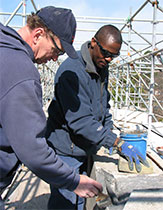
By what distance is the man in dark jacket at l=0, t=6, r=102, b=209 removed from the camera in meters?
0.96

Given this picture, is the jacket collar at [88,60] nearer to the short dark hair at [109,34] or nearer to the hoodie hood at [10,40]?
the short dark hair at [109,34]

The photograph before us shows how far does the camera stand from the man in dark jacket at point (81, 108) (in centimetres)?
178

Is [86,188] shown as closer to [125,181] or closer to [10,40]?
[125,181]

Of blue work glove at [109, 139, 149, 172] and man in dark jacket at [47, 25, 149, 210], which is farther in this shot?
blue work glove at [109, 139, 149, 172]

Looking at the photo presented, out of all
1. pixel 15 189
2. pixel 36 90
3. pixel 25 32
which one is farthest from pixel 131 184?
pixel 15 189

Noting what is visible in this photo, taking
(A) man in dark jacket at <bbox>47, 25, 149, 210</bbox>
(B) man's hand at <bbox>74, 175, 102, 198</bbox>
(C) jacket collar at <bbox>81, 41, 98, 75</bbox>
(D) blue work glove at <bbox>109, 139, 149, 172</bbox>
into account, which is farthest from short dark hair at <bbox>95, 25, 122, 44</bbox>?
(B) man's hand at <bbox>74, 175, 102, 198</bbox>

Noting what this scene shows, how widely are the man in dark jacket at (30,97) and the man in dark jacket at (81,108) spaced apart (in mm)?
479

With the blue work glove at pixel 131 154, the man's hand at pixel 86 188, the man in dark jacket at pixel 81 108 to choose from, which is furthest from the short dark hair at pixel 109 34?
the man's hand at pixel 86 188

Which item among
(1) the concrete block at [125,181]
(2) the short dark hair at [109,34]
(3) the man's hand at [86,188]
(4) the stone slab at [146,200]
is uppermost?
(2) the short dark hair at [109,34]

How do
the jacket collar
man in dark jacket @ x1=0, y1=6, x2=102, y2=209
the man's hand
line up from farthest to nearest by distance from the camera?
the jacket collar < the man's hand < man in dark jacket @ x1=0, y1=6, x2=102, y2=209

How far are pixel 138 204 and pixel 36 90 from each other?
3.25 feet

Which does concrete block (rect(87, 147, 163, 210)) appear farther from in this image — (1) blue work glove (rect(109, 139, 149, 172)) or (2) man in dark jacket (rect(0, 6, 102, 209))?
(2) man in dark jacket (rect(0, 6, 102, 209))

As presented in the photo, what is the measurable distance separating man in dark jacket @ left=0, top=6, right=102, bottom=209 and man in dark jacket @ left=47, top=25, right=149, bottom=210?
1.57 ft

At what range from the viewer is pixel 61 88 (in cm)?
178
